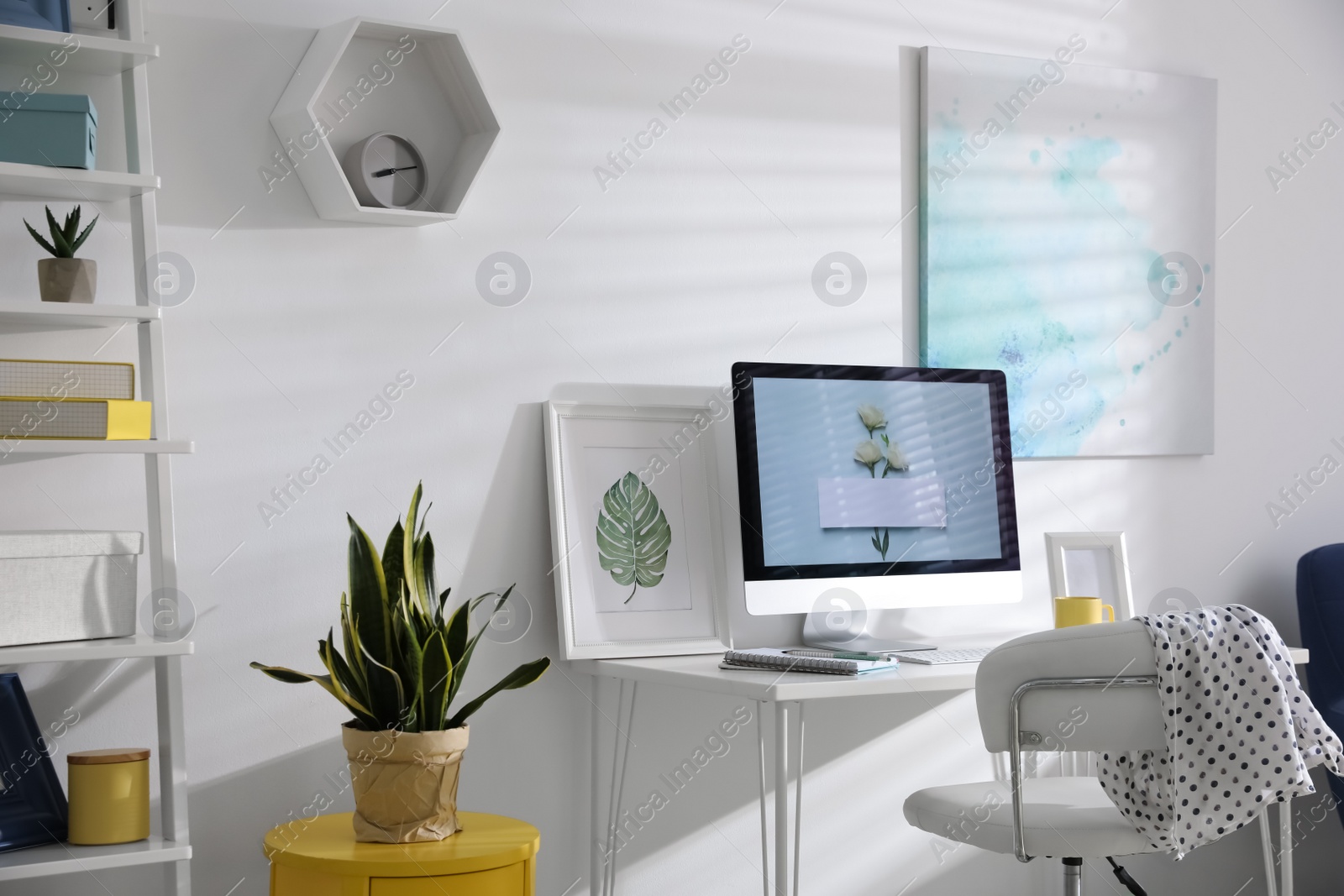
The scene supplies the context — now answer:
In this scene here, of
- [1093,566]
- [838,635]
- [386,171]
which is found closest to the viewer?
[386,171]

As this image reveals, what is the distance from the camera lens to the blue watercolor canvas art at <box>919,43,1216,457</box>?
2.73 meters

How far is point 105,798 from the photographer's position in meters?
1.74

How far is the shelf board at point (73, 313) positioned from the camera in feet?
5.59

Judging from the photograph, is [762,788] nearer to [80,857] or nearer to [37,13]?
[80,857]

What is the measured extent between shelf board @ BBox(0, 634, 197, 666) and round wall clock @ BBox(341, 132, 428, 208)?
84 centimetres

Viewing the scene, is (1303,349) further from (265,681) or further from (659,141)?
(265,681)

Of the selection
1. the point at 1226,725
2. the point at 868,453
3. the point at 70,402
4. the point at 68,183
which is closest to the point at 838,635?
the point at 868,453

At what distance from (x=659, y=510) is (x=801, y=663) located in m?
0.49

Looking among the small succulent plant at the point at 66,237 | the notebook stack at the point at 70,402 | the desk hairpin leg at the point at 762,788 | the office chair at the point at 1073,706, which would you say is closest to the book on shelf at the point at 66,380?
the notebook stack at the point at 70,402

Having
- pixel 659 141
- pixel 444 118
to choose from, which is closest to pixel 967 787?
pixel 659 141

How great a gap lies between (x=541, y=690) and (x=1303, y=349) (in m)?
2.21

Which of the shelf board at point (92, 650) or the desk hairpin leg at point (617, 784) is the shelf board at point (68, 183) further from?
the desk hairpin leg at point (617, 784)

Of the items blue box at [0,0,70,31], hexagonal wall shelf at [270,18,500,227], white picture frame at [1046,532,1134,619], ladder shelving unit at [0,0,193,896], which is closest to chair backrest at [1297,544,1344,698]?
white picture frame at [1046,532,1134,619]

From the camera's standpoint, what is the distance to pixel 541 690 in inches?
91.3
